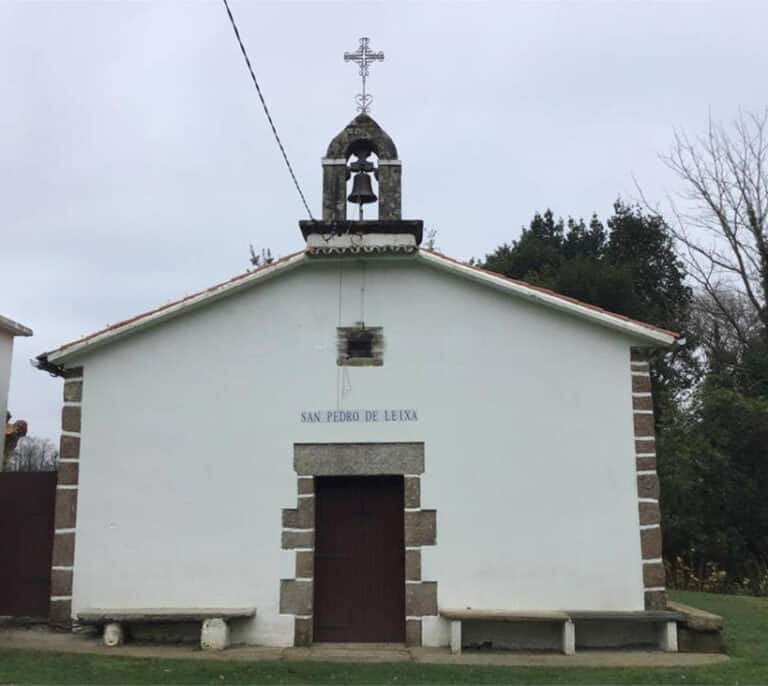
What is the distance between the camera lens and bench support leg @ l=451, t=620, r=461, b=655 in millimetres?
8708

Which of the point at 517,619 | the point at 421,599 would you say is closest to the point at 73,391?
the point at 421,599

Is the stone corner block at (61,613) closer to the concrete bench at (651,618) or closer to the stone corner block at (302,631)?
the stone corner block at (302,631)

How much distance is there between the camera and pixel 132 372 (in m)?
9.73

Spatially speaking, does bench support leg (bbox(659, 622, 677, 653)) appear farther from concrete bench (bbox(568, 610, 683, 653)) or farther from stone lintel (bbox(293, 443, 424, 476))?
stone lintel (bbox(293, 443, 424, 476))

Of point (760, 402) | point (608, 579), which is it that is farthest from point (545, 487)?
point (760, 402)

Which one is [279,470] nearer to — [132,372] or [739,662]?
[132,372]

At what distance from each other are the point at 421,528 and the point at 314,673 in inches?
81.7

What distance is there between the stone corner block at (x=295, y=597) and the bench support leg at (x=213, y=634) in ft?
2.20

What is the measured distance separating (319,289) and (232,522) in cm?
284

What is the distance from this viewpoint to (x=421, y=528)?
919cm

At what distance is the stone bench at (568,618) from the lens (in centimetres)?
868

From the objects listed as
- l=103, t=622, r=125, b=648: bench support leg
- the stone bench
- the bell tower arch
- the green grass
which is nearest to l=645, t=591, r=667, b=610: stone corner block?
the stone bench

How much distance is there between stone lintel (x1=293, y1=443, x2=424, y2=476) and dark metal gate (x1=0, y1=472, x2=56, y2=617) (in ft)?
10.4

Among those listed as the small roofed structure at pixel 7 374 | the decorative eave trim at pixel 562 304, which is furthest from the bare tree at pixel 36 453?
the decorative eave trim at pixel 562 304
